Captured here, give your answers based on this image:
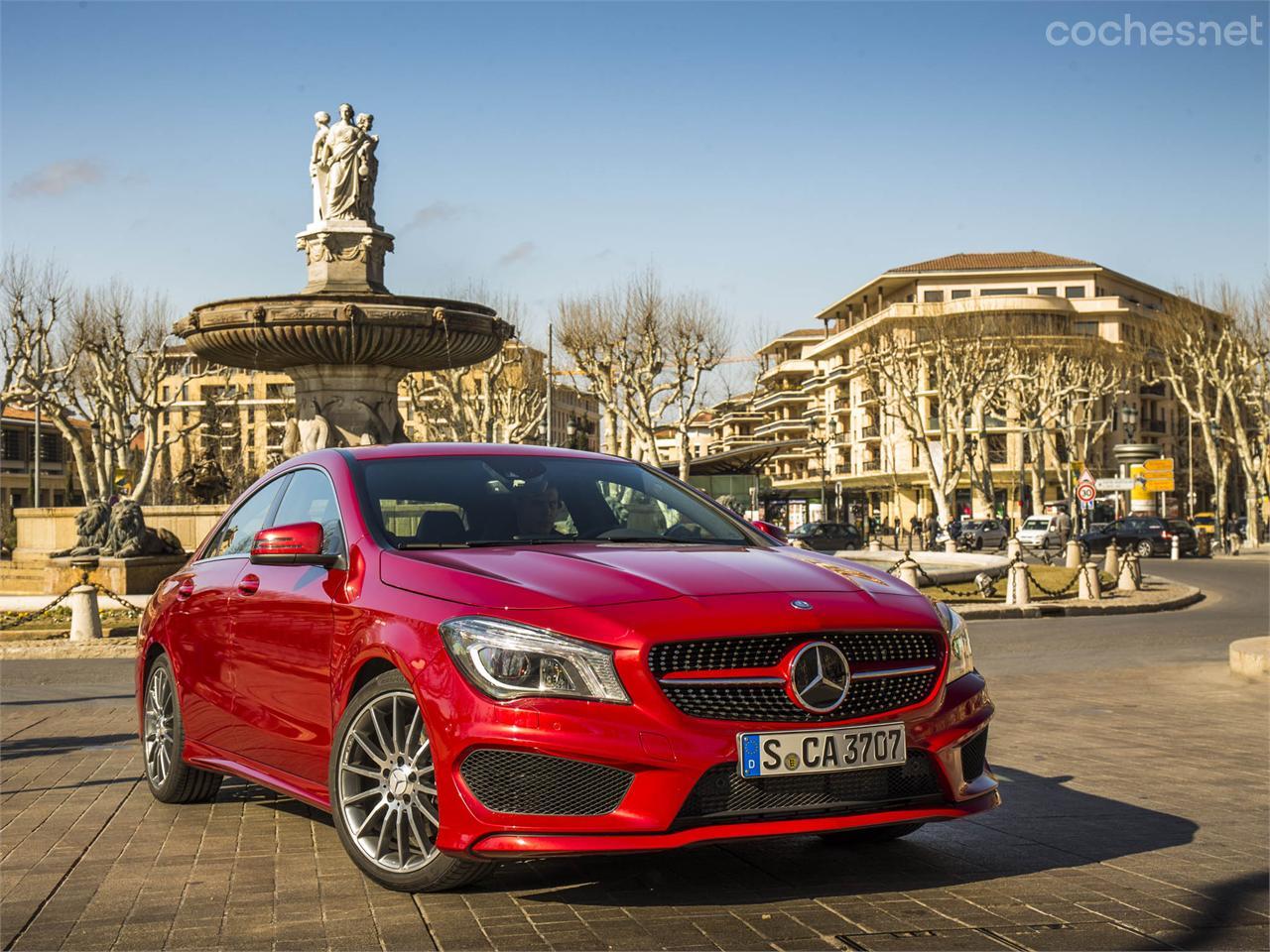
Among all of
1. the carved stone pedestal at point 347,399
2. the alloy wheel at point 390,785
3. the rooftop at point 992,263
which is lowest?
the alloy wheel at point 390,785

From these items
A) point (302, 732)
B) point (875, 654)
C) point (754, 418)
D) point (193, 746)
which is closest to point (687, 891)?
point (875, 654)

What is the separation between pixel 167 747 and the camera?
6.84 meters

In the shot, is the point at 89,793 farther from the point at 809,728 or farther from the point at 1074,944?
the point at 1074,944

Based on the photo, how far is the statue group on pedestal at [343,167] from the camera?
88.8 feet

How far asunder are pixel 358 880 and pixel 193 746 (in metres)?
1.70

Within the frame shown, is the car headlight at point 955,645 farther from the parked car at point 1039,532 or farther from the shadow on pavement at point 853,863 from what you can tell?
the parked car at point 1039,532

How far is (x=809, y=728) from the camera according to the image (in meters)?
4.49

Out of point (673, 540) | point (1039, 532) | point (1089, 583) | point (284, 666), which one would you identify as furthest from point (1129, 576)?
point (1039, 532)

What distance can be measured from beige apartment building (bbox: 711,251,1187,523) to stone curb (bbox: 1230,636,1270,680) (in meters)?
79.5

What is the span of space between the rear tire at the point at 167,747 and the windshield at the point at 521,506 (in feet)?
5.52

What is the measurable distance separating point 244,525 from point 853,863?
304 cm

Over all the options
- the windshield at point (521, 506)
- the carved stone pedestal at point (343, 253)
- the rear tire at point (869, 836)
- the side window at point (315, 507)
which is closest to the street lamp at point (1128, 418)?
the carved stone pedestal at point (343, 253)

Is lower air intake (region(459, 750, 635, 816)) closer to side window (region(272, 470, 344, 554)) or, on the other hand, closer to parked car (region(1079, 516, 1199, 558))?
side window (region(272, 470, 344, 554))

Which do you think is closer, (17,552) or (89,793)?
(89,793)
